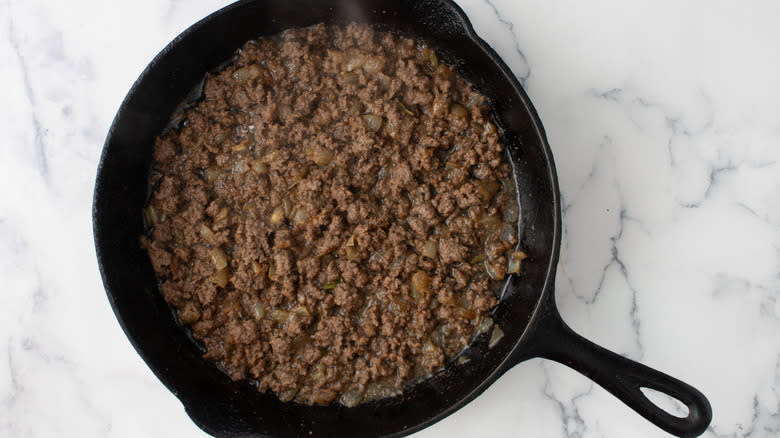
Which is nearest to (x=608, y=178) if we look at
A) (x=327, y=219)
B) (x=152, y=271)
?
(x=327, y=219)

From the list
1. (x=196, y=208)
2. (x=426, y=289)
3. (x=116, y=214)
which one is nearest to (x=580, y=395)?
(x=426, y=289)

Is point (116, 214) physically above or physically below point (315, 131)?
below

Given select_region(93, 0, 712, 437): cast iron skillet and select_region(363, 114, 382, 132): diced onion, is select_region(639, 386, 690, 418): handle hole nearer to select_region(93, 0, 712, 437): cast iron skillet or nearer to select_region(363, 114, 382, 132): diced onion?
select_region(93, 0, 712, 437): cast iron skillet

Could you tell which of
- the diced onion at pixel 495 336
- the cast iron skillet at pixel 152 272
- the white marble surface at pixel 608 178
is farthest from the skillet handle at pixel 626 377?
the white marble surface at pixel 608 178

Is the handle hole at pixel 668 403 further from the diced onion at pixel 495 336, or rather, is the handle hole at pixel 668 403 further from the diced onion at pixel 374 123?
the diced onion at pixel 374 123

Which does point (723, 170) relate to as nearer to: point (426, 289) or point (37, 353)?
point (426, 289)

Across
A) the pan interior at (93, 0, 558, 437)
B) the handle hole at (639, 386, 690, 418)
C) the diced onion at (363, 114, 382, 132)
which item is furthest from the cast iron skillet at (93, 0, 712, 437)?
the handle hole at (639, 386, 690, 418)

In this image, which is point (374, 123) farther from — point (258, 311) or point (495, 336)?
point (495, 336)
